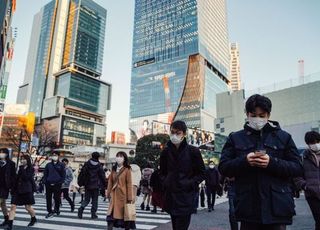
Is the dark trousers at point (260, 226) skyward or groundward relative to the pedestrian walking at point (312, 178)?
groundward

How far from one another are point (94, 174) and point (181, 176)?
510cm

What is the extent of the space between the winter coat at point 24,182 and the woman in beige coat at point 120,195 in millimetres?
2095

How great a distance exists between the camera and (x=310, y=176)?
4.14 m

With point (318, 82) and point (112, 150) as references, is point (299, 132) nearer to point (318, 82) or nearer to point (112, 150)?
point (318, 82)

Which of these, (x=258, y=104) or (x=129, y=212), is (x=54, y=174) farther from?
(x=258, y=104)

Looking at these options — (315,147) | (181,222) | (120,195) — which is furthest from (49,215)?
(315,147)

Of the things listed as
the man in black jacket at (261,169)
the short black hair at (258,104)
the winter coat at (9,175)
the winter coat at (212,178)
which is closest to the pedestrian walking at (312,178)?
the man in black jacket at (261,169)

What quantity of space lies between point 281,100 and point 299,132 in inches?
341

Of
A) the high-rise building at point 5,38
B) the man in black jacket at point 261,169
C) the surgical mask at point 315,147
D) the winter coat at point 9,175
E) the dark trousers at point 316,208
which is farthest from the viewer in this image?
the high-rise building at point 5,38

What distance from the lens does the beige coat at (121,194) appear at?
524 cm

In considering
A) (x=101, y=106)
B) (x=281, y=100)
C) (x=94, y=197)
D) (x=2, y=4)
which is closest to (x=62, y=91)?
(x=101, y=106)

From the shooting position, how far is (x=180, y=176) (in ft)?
11.4

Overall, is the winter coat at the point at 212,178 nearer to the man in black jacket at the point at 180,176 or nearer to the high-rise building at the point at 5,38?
the man in black jacket at the point at 180,176

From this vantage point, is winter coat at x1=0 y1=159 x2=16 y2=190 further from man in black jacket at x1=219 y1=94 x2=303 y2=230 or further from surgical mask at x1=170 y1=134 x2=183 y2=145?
man in black jacket at x1=219 y1=94 x2=303 y2=230
